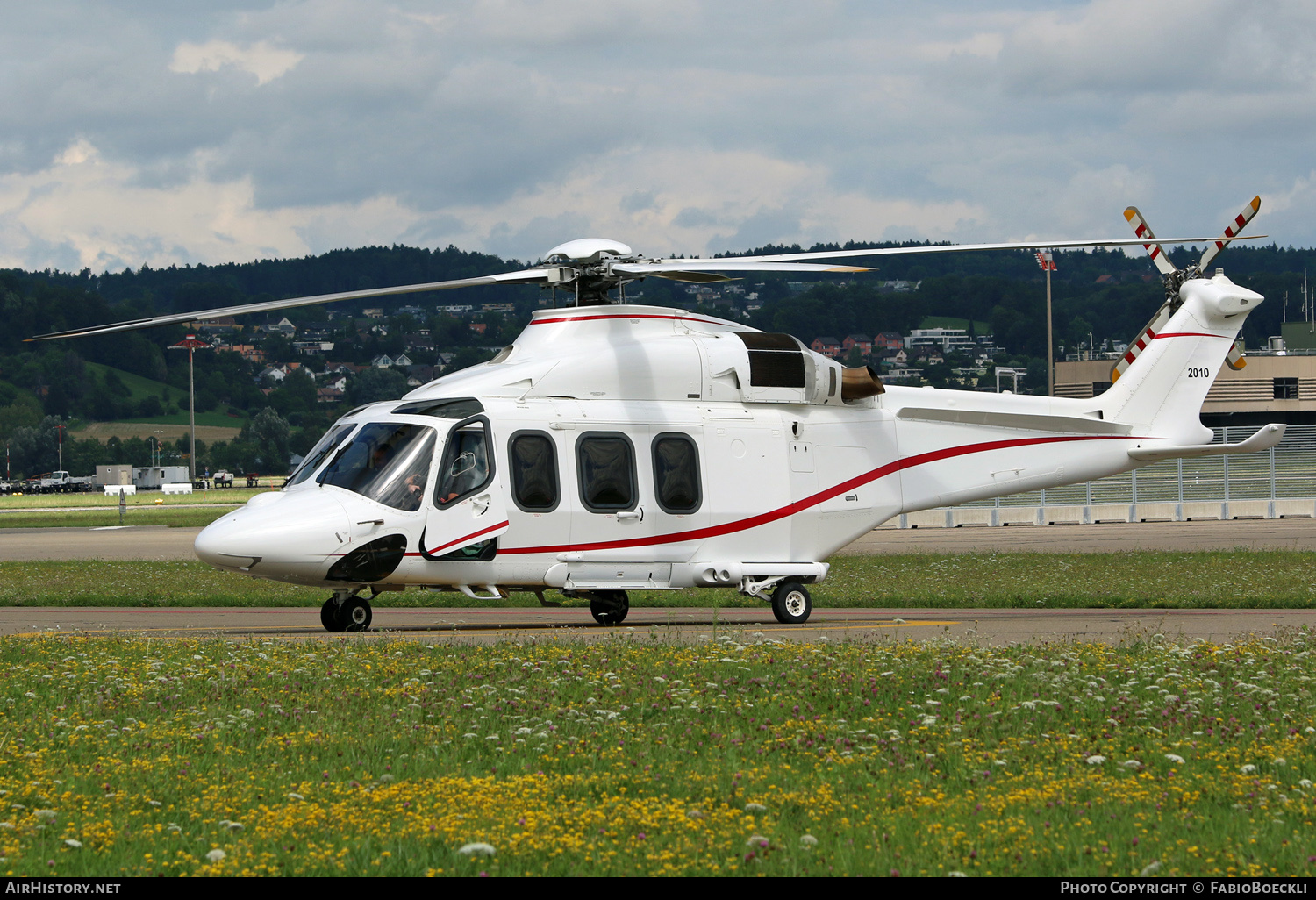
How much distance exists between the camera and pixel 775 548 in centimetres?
1870

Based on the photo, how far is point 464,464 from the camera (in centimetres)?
1670

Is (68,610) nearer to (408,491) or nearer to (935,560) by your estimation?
(408,491)

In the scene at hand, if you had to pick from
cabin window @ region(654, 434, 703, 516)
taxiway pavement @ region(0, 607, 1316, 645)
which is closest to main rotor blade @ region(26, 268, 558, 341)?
cabin window @ region(654, 434, 703, 516)

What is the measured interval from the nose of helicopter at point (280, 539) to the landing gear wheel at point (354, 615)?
1.24 m

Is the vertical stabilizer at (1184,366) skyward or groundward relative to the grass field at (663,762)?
skyward

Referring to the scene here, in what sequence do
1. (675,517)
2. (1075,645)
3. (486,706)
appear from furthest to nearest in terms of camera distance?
(675,517)
(1075,645)
(486,706)

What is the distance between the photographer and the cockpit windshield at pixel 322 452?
16734 millimetres

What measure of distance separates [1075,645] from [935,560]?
16.1 m

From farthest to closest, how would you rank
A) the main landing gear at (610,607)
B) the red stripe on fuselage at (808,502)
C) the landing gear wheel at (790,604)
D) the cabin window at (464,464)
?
1. the landing gear wheel at (790,604)
2. the main landing gear at (610,607)
3. the red stripe on fuselage at (808,502)
4. the cabin window at (464,464)

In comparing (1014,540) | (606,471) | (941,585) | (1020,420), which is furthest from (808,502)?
(1014,540)

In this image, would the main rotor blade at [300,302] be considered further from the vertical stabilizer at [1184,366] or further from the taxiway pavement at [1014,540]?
the taxiway pavement at [1014,540]

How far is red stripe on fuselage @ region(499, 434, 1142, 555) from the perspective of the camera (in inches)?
685

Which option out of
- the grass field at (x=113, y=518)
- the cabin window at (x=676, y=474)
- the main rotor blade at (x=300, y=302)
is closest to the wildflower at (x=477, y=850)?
the main rotor blade at (x=300, y=302)
